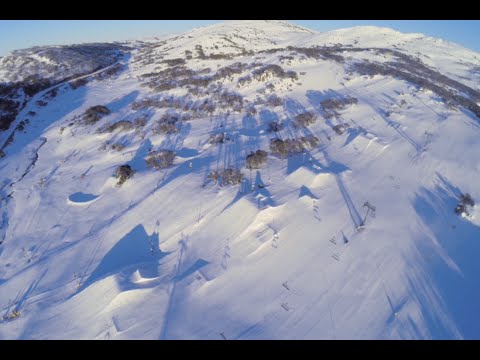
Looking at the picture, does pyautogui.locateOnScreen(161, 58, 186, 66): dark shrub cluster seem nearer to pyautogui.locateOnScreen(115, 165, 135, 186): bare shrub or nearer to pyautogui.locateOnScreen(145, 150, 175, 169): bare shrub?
pyautogui.locateOnScreen(145, 150, 175, 169): bare shrub

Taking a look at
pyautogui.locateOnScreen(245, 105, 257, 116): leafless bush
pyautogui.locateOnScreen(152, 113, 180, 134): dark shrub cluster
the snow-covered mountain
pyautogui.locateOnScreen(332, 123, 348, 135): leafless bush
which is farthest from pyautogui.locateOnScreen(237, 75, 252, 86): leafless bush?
pyautogui.locateOnScreen(332, 123, 348, 135): leafless bush

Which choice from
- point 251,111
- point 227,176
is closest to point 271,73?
point 251,111

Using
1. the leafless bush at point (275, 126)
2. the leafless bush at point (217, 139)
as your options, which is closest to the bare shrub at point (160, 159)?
the leafless bush at point (217, 139)

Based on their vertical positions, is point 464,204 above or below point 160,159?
above

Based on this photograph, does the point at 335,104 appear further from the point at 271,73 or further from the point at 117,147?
the point at 117,147

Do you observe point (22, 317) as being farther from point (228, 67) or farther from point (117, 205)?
point (228, 67)

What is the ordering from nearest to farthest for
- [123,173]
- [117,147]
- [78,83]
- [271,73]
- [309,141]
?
[123,173] → [309,141] → [117,147] → [271,73] → [78,83]

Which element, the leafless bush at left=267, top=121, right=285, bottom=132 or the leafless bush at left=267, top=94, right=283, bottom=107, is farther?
the leafless bush at left=267, top=94, right=283, bottom=107
